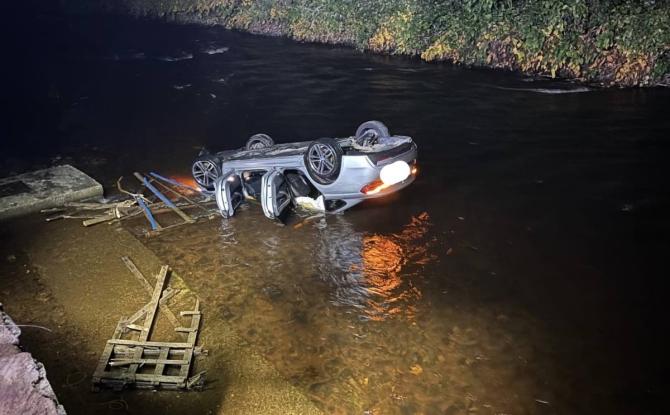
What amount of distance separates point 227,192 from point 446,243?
3.39 m

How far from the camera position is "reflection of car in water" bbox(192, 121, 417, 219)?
7.59 metres

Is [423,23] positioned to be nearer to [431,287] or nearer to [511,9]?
[511,9]

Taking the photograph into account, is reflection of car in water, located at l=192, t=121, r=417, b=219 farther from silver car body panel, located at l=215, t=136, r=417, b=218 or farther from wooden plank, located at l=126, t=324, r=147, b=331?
wooden plank, located at l=126, t=324, r=147, b=331

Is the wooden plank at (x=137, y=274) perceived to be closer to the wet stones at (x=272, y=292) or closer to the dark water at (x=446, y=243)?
the dark water at (x=446, y=243)

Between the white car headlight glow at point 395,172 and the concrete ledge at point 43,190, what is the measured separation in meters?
5.29

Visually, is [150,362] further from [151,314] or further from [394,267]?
[394,267]

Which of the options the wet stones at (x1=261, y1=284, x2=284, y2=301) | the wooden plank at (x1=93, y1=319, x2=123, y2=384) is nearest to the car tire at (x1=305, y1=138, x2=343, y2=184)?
the wet stones at (x1=261, y1=284, x2=284, y2=301)

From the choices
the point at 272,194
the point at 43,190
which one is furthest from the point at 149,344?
the point at 43,190

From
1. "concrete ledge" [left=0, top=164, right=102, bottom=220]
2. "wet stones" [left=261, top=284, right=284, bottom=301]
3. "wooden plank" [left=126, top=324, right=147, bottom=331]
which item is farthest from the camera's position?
"concrete ledge" [left=0, top=164, right=102, bottom=220]

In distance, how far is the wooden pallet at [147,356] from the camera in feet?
16.8

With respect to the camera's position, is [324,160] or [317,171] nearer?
[324,160]

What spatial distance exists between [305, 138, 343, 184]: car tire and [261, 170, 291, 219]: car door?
540 millimetres

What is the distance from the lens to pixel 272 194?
26.5 feet

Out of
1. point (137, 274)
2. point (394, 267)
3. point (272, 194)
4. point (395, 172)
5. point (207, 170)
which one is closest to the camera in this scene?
point (137, 274)
